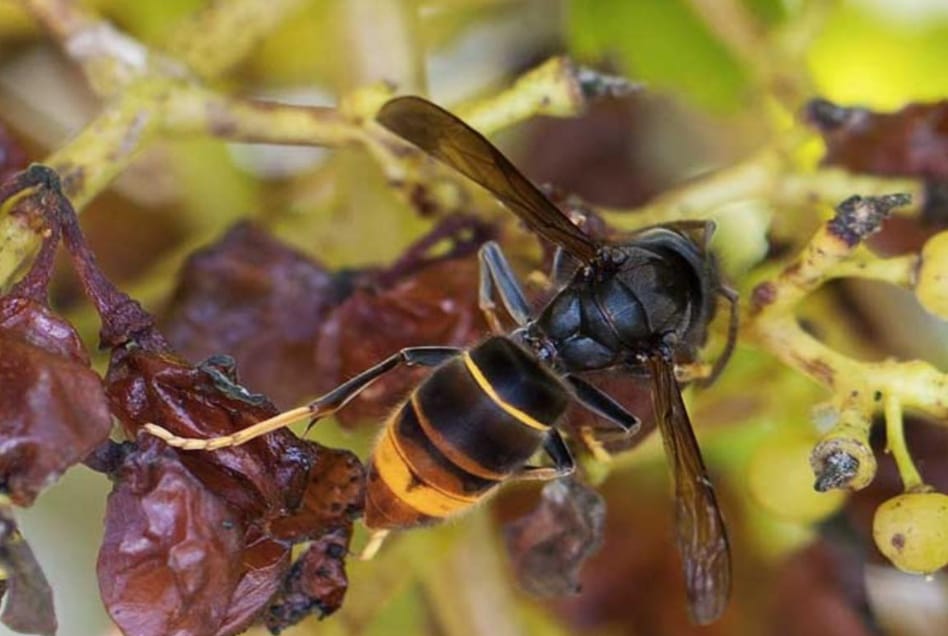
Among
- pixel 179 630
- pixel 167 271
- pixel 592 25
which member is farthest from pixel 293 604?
pixel 592 25

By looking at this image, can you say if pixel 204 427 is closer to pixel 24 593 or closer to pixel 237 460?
pixel 237 460

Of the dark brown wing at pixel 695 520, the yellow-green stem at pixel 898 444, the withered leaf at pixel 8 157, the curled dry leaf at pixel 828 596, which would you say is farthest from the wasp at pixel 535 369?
the curled dry leaf at pixel 828 596

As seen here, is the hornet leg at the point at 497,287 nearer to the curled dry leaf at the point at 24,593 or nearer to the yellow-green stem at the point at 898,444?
the yellow-green stem at the point at 898,444

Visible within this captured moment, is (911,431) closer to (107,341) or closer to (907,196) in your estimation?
(907,196)

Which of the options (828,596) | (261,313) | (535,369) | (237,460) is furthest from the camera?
(828,596)

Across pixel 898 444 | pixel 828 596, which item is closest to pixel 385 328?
pixel 898 444

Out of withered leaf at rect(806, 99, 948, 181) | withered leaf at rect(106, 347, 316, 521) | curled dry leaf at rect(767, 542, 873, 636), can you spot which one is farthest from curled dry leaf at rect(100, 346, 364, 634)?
curled dry leaf at rect(767, 542, 873, 636)
